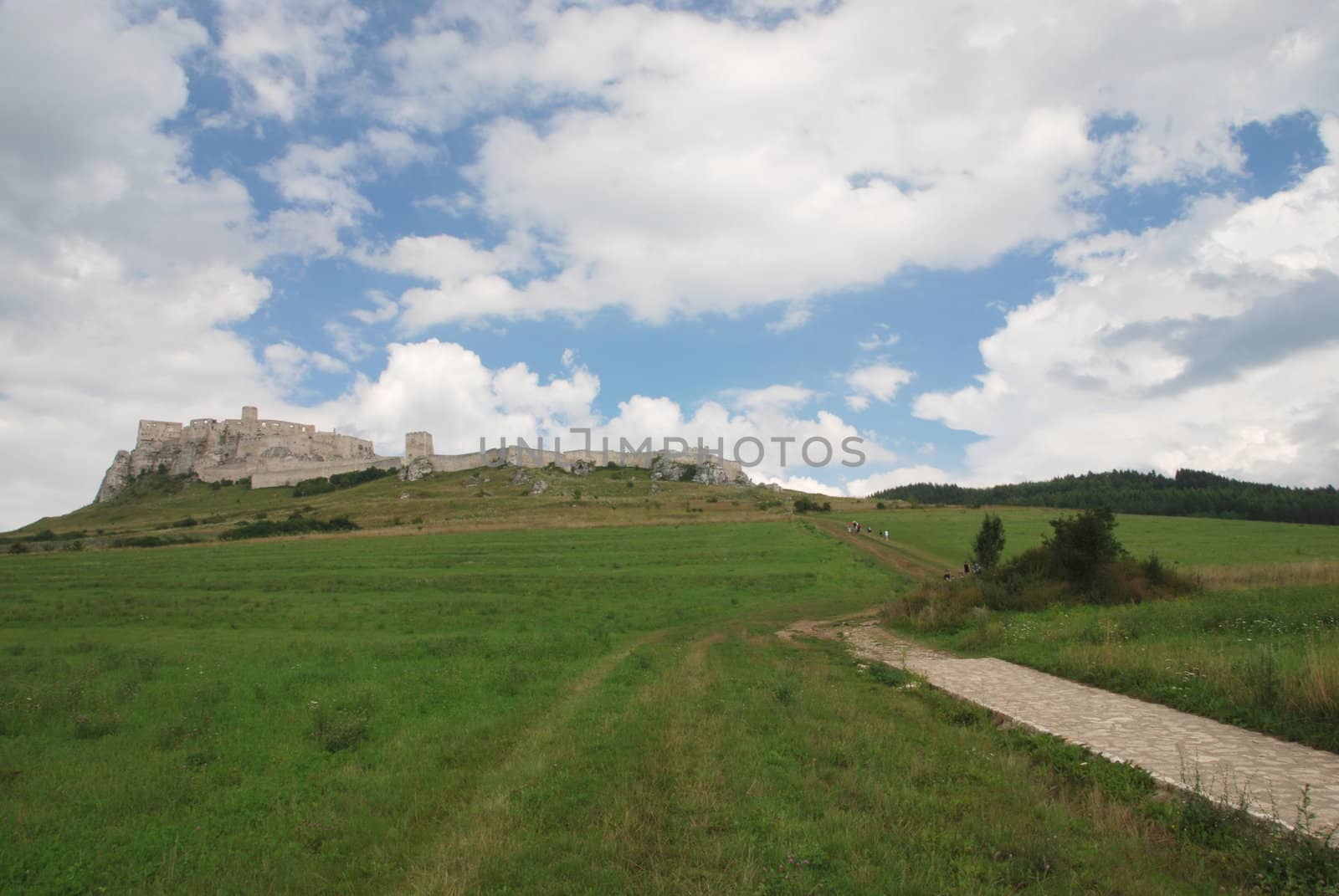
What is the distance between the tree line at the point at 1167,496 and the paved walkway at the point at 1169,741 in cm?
6876

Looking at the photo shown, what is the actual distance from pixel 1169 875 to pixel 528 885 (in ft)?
19.5

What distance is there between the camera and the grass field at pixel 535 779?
21.5 ft

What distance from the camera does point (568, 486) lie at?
11838 centimetres

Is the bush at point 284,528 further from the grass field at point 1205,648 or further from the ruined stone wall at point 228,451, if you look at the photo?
the ruined stone wall at point 228,451

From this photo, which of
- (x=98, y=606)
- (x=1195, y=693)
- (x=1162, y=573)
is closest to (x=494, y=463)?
(x=98, y=606)

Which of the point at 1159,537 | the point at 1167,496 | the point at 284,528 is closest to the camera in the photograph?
the point at 1159,537

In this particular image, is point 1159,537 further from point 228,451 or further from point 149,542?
point 228,451

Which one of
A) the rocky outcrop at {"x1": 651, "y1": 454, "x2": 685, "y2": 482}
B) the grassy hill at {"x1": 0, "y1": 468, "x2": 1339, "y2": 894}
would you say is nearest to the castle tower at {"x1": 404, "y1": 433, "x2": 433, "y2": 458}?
the rocky outcrop at {"x1": 651, "y1": 454, "x2": 685, "y2": 482}

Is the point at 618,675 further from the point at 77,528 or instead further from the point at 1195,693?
the point at 77,528

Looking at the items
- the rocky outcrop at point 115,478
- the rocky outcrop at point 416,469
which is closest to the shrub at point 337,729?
the rocky outcrop at point 416,469

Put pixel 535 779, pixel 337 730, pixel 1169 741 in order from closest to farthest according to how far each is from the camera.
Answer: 1. pixel 535 779
2. pixel 1169 741
3. pixel 337 730

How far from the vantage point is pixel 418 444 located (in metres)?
159

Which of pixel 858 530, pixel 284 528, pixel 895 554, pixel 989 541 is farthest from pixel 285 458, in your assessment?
pixel 989 541

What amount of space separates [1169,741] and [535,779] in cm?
905
